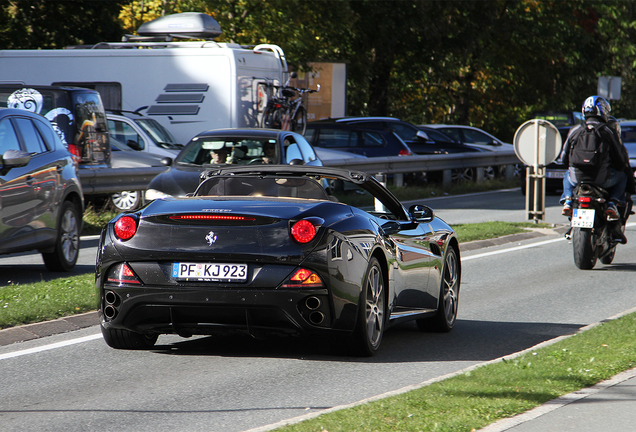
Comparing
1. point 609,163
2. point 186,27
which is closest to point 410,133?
point 186,27

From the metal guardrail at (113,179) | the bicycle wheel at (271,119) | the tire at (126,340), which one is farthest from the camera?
the bicycle wheel at (271,119)

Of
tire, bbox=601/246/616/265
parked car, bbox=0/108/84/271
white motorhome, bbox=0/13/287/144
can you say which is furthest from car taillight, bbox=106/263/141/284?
white motorhome, bbox=0/13/287/144

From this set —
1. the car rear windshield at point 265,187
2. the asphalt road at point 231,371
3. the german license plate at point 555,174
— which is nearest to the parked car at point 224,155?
the asphalt road at point 231,371

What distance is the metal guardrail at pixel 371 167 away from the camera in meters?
17.1

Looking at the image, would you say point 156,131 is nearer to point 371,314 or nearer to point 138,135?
point 138,135

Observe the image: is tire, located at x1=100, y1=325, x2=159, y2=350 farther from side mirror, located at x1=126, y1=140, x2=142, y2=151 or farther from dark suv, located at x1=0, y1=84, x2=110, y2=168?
side mirror, located at x1=126, y1=140, x2=142, y2=151

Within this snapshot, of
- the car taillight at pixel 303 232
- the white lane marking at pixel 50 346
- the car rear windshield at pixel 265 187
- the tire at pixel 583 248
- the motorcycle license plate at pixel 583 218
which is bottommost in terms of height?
the tire at pixel 583 248

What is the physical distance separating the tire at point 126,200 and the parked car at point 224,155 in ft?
11.6

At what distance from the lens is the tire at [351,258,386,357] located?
6609 mm

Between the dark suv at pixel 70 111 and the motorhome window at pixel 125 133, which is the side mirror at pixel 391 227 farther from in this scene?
the motorhome window at pixel 125 133

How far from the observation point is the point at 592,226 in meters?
12.2

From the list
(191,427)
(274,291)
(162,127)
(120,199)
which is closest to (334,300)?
(274,291)

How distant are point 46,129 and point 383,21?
2648cm

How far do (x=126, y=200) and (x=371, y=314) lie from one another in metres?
13.0
